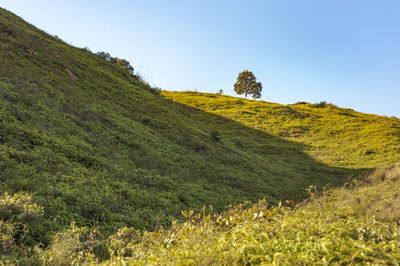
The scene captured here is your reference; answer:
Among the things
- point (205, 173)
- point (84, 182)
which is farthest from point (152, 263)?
point (205, 173)

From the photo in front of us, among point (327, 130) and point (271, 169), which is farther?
point (327, 130)

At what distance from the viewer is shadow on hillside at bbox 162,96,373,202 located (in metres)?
14.4

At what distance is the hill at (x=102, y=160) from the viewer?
22.0 ft

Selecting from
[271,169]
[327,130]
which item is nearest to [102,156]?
[271,169]

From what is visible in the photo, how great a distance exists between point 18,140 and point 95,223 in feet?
15.0

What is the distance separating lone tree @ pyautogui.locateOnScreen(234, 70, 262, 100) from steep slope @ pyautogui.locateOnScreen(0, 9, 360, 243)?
57.1 metres

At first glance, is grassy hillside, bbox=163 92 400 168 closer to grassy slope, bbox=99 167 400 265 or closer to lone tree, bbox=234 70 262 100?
→ grassy slope, bbox=99 167 400 265

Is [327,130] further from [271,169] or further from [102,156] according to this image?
[102,156]

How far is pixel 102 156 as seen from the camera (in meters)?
10.9

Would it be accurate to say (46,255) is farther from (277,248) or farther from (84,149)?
(84,149)

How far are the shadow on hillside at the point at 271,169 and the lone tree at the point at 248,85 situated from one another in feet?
159

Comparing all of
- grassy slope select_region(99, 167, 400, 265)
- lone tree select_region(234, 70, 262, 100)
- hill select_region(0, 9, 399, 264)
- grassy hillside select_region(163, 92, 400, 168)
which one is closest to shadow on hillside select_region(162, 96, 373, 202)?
hill select_region(0, 9, 399, 264)

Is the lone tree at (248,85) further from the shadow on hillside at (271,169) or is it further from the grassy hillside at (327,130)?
the shadow on hillside at (271,169)

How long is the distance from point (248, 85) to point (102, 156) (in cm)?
7326
